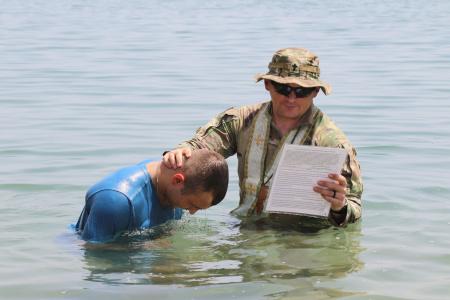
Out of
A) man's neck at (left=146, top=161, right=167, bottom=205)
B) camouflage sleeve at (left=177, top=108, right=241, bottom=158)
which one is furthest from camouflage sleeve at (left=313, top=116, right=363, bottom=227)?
man's neck at (left=146, top=161, right=167, bottom=205)

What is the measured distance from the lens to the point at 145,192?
6.75 m

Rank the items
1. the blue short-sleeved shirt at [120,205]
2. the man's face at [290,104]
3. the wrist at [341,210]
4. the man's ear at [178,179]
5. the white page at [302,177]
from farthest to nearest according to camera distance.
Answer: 1. the man's face at [290,104]
2. the wrist at [341,210]
3. the white page at [302,177]
4. the man's ear at [178,179]
5. the blue short-sleeved shirt at [120,205]

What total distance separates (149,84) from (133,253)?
31.2 feet

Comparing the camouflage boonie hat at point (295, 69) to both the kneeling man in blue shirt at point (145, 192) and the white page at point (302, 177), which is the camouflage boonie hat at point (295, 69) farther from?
the kneeling man in blue shirt at point (145, 192)

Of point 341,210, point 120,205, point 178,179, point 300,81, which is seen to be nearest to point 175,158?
point 178,179

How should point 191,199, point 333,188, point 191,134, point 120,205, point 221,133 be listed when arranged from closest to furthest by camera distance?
point 120,205
point 191,199
point 333,188
point 221,133
point 191,134

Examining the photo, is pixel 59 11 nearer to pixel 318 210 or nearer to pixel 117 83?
pixel 117 83

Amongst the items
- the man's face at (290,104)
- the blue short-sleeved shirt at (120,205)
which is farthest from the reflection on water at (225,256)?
the man's face at (290,104)

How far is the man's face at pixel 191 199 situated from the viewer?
263 inches

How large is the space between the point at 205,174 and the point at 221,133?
101 centimetres

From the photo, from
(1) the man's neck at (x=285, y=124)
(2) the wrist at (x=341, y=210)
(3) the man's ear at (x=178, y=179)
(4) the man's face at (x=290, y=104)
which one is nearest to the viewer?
(3) the man's ear at (x=178, y=179)

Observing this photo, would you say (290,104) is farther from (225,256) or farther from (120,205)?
(120,205)

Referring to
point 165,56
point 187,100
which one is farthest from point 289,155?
point 165,56

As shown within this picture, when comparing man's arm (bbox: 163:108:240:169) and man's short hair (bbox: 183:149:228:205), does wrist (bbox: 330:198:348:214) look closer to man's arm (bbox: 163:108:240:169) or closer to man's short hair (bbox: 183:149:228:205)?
man's short hair (bbox: 183:149:228:205)
